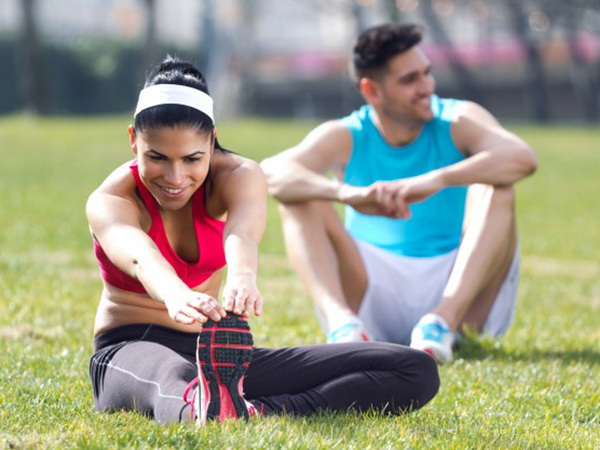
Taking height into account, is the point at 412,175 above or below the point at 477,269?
above

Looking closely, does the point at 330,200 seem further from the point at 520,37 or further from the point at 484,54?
the point at 484,54

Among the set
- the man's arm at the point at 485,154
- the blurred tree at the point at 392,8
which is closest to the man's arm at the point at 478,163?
the man's arm at the point at 485,154

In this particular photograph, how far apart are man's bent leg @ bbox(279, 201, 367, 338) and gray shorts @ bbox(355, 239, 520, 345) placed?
72 mm

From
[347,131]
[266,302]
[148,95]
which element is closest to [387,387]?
[148,95]

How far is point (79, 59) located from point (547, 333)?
34.0 metres

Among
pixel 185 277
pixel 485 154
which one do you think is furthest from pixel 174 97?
pixel 485 154

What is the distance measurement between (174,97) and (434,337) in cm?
192

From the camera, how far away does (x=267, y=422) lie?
139 inches

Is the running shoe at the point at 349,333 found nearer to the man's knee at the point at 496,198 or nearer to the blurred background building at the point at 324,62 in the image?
the man's knee at the point at 496,198

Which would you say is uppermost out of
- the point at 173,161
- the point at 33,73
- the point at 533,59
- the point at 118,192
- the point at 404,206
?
the point at 173,161

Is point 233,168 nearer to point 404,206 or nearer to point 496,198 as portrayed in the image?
point 404,206

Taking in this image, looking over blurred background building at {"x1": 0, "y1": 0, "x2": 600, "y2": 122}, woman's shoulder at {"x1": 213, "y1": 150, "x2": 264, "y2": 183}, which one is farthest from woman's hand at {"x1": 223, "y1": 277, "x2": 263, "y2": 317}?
blurred background building at {"x1": 0, "y1": 0, "x2": 600, "y2": 122}

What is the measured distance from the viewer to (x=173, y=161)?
3.75 metres

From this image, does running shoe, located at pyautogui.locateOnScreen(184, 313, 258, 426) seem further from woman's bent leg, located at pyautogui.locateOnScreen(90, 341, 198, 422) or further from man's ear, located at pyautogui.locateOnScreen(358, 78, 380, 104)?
man's ear, located at pyautogui.locateOnScreen(358, 78, 380, 104)
